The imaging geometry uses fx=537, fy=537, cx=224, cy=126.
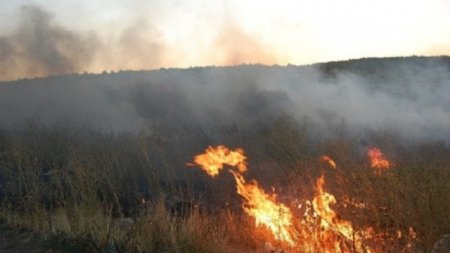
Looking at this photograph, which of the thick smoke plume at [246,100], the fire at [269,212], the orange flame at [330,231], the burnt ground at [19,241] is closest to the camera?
the orange flame at [330,231]

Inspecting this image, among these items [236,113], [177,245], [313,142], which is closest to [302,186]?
[177,245]

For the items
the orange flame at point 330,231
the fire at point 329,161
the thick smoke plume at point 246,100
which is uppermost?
the thick smoke plume at point 246,100

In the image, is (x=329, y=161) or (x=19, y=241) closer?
(x=19, y=241)

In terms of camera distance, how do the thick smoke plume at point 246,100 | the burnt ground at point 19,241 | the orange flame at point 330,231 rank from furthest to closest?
the thick smoke plume at point 246,100 → the burnt ground at point 19,241 → the orange flame at point 330,231

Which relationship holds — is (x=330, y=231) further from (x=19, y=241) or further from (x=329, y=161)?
(x=19, y=241)

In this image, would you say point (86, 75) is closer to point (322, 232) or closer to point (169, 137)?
point (169, 137)

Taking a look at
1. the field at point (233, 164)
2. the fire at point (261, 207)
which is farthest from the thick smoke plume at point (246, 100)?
the fire at point (261, 207)

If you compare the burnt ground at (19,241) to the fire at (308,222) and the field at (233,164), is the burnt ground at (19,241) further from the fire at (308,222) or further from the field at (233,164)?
the fire at (308,222)

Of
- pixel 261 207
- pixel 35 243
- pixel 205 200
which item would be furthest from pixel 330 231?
pixel 35 243

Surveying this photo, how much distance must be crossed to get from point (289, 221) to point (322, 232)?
0.53m

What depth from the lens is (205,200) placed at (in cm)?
873

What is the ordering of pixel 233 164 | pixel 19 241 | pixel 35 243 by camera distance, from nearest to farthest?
pixel 35 243 → pixel 19 241 → pixel 233 164

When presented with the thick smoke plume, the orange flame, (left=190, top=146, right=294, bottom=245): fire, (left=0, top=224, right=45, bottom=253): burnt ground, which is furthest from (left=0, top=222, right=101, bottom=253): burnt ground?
the thick smoke plume

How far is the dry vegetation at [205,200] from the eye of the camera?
5598 mm
